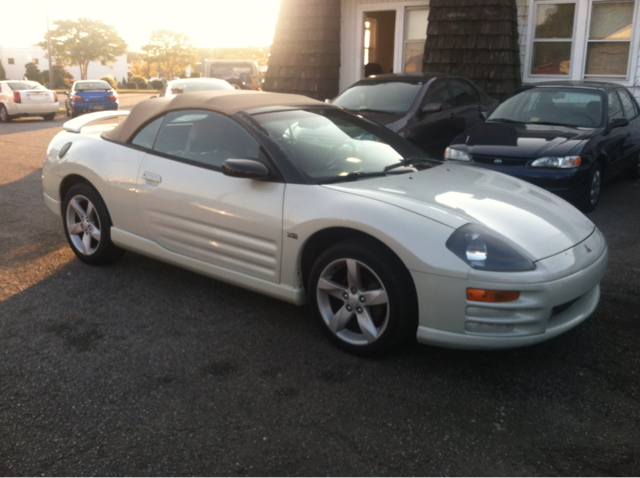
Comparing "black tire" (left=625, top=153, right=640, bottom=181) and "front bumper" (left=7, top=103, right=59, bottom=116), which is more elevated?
"front bumper" (left=7, top=103, right=59, bottom=116)

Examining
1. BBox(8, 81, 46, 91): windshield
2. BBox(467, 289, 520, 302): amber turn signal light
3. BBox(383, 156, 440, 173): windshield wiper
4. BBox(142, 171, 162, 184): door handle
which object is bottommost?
BBox(467, 289, 520, 302): amber turn signal light

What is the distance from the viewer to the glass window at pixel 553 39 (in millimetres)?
12672

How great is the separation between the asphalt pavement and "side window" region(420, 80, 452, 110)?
477 centimetres

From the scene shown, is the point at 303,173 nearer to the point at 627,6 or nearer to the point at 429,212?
the point at 429,212

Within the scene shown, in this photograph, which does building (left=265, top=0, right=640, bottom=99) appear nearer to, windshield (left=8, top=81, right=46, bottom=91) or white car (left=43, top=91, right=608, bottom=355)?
white car (left=43, top=91, right=608, bottom=355)

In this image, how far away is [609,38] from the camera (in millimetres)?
12242

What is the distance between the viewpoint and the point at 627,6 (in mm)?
11945

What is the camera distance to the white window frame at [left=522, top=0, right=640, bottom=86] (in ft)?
39.0

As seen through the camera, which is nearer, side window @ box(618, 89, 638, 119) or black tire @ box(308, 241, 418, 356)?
black tire @ box(308, 241, 418, 356)

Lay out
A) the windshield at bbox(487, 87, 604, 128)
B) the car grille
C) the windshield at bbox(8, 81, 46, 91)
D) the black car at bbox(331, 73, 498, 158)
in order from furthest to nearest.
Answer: the windshield at bbox(8, 81, 46, 91) → the black car at bbox(331, 73, 498, 158) → the windshield at bbox(487, 87, 604, 128) → the car grille

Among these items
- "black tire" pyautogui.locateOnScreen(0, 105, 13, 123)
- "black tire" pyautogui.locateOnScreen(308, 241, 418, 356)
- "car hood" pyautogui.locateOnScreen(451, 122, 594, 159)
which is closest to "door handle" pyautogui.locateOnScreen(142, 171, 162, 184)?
"black tire" pyautogui.locateOnScreen(308, 241, 418, 356)

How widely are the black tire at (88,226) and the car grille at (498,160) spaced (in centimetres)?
411

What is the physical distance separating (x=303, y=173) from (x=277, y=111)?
73 cm

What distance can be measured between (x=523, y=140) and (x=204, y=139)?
14.1 ft
